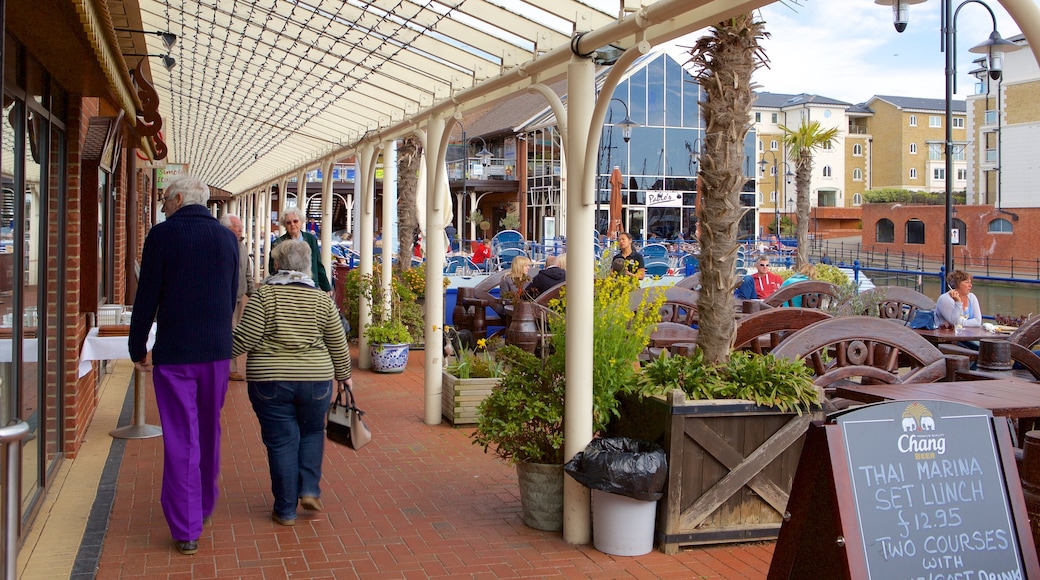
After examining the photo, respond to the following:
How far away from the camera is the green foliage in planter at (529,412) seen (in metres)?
5.23

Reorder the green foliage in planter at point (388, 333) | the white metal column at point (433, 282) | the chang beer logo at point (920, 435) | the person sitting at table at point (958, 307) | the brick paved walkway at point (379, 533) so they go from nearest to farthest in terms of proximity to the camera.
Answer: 1. the chang beer logo at point (920, 435)
2. the brick paved walkway at point (379, 533)
3. the white metal column at point (433, 282)
4. the person sitting at table at point (958, 307)
5. the green foliage in planter at point (388, 333)

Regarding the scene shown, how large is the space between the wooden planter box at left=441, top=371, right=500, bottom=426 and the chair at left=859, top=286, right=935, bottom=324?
4.85 meters

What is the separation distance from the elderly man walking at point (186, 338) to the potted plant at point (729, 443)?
214 cm

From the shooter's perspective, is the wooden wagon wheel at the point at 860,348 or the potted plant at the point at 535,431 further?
the wooden wagon wheel at the point at 860,348

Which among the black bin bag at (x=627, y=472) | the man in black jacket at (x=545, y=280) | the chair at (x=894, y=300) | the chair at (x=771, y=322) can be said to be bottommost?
the black bin bag at (x=627, y=472)

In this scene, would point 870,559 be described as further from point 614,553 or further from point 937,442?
point 614,553

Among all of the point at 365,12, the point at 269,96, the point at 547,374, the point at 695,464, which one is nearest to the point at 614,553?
the point at 695,464

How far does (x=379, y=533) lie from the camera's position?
5.15 meters

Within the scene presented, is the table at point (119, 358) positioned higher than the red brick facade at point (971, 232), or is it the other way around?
the red brick facade at point (971, 232)

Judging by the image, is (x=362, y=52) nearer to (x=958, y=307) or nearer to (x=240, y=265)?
(x=240, y=265)

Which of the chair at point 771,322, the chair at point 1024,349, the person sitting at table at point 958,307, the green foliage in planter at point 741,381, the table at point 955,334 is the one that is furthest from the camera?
the person sitting at table at point 958,307

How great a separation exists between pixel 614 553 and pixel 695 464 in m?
0.57

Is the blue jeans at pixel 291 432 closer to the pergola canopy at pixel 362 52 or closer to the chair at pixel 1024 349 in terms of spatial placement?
the pergola canopy at pixel 362 52

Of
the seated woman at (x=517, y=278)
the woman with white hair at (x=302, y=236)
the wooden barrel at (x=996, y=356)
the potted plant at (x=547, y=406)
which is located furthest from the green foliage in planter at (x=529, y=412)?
the seated woman at (x=517, y=278)
